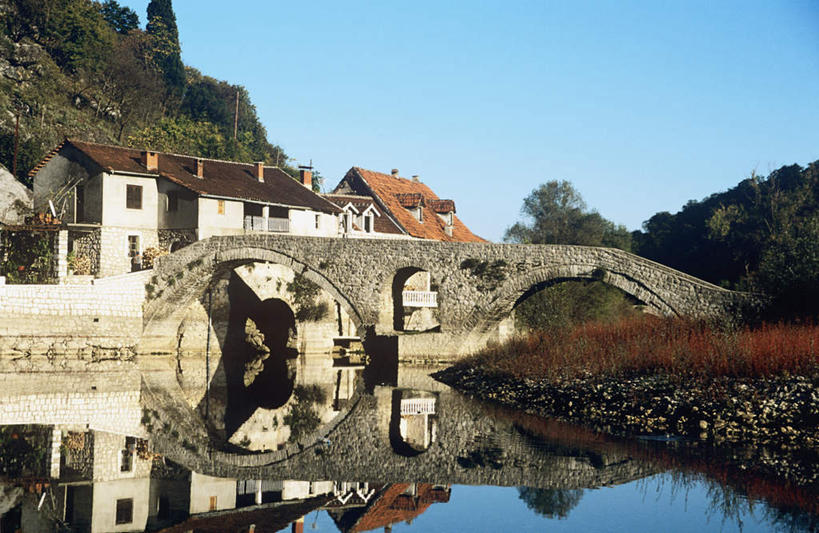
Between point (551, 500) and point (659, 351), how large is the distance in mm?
9946

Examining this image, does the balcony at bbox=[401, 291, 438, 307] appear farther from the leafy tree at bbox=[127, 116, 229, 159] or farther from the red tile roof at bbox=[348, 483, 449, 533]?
the red tile roof at bbox=[348, 483, 449, 533]

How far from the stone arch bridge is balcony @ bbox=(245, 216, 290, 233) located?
401 cm

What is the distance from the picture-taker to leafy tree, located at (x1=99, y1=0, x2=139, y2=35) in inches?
2879

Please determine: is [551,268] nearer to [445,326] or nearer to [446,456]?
[445,326]

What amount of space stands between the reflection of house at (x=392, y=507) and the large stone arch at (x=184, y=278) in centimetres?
2207

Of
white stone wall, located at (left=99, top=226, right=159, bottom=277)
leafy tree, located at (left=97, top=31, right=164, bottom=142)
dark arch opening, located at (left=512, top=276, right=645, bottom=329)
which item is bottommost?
dark arch opening, located at (left=512, top=276, right=645, bottom=329)

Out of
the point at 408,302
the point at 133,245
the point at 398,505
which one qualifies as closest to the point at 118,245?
the point at 133,245

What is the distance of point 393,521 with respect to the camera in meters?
11.6

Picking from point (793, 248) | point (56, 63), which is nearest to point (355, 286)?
point (793, 248)

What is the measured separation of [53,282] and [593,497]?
28.8 m

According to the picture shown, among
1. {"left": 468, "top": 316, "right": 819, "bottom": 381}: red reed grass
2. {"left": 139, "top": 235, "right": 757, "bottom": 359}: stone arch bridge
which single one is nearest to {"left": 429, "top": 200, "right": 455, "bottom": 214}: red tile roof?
{"left": 139, "top": 235, "right": 757, "bottom": 359}: stone arch bridge

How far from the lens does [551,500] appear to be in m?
12.8

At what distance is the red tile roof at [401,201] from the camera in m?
49.2

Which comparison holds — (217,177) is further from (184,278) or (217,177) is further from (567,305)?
(567,305)
